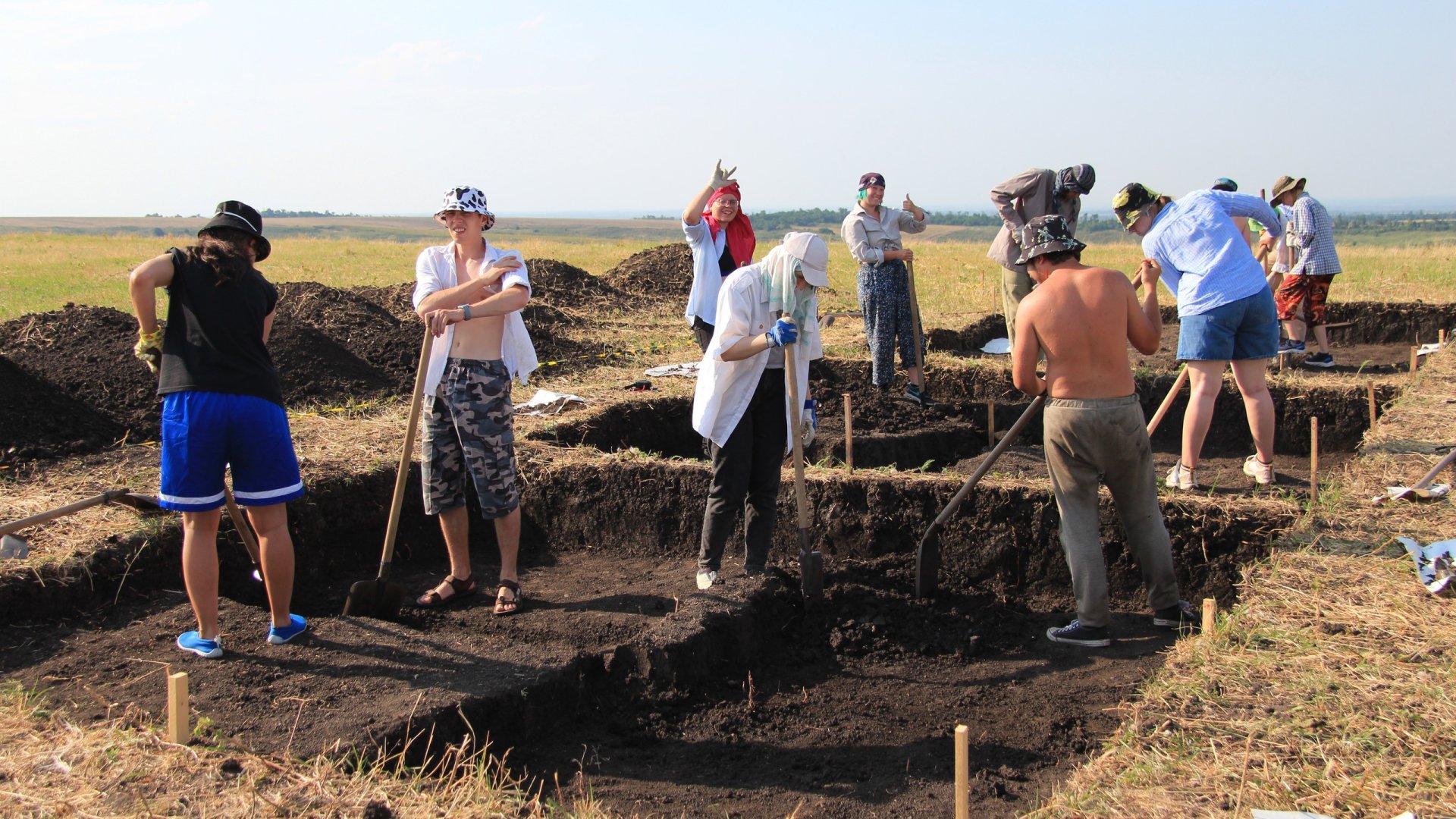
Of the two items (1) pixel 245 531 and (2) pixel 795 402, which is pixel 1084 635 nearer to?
(2) pixel 795 402

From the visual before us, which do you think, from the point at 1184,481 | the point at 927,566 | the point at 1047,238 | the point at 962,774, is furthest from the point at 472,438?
the point at 1184,481

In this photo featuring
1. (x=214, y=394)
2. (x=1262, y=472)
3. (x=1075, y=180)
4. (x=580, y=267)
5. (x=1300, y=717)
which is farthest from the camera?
(x=580, y=267)

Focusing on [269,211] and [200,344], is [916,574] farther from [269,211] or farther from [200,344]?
[269,211]

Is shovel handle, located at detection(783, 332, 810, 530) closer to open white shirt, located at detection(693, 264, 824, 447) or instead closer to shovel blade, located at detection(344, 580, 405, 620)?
open white shirt, located at detection(693, 264, 824, 447)

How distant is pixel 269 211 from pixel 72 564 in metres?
127

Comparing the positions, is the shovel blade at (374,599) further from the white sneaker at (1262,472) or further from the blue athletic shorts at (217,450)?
the white sneaker at (1262,472)

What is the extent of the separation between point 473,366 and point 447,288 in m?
0.37

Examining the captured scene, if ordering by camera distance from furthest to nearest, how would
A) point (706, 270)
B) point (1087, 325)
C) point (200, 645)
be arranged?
point (706, 270) → point (1087, 325) → point (200, 645)

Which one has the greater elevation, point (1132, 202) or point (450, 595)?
point (1132, 202)

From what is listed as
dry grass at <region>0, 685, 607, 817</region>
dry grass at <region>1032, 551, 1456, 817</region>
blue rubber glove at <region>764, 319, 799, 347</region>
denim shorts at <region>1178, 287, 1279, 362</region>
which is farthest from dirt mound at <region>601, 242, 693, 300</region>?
dry grass at <region>0, 685, 607, 817</region>

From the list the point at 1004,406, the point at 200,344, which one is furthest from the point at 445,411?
the point at 1004,406

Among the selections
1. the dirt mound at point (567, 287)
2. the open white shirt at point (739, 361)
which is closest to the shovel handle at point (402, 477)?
the open white shirt at point (739, 361)

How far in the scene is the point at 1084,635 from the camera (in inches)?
177

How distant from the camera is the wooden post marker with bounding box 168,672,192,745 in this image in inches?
125
